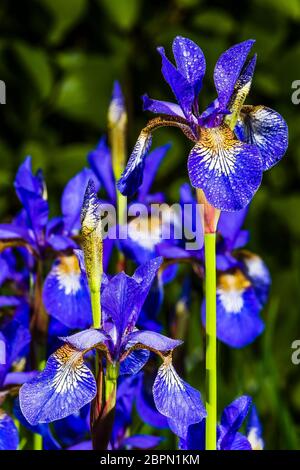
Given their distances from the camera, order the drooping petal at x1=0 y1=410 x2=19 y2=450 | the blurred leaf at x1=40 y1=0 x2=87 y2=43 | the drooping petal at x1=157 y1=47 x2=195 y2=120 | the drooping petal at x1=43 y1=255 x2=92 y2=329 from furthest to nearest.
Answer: the blurred leaf at x1=40 y1=0 x2=87 y2=43 < the drooping petal at x1=43 y1=255 x2=92 y2=329 < the drooping petal at x1=0 y1=410 x2=19 y2=450 < the drooping petal at x1=157 y1=47 x2=195 y2=120

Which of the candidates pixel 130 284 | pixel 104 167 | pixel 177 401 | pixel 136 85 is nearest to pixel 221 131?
pixel 130 284

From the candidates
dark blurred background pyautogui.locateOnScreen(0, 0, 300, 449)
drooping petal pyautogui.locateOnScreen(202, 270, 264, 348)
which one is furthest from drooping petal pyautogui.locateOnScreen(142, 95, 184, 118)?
dark blurred background pyautogui.locateOnScreen(0, 0, 300, 449)

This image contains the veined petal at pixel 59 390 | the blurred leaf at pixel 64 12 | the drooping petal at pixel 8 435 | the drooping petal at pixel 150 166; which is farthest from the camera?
the blurred leaf at pixel 64 12

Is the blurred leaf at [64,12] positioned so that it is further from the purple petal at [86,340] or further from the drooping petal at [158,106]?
the purple petal at [86,340]

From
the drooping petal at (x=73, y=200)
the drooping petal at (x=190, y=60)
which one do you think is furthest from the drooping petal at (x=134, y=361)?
the drooping petal at (x=73, y=200)

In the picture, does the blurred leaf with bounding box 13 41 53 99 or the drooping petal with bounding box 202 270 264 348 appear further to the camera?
the blurred leaf with bounding box 13 41 53 99

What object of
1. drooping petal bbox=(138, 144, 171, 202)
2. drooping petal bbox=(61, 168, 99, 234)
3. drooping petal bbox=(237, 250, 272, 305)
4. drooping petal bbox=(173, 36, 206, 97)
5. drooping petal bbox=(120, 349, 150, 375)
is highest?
drooping petal bbox=(138, 144, 171, 202)

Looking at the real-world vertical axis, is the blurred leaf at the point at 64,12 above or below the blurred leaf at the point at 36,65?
above

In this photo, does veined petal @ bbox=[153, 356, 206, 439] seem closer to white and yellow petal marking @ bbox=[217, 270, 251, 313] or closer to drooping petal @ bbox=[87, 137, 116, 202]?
white and yellow petal marking @ bbox=[217, 270, 251, 313]
